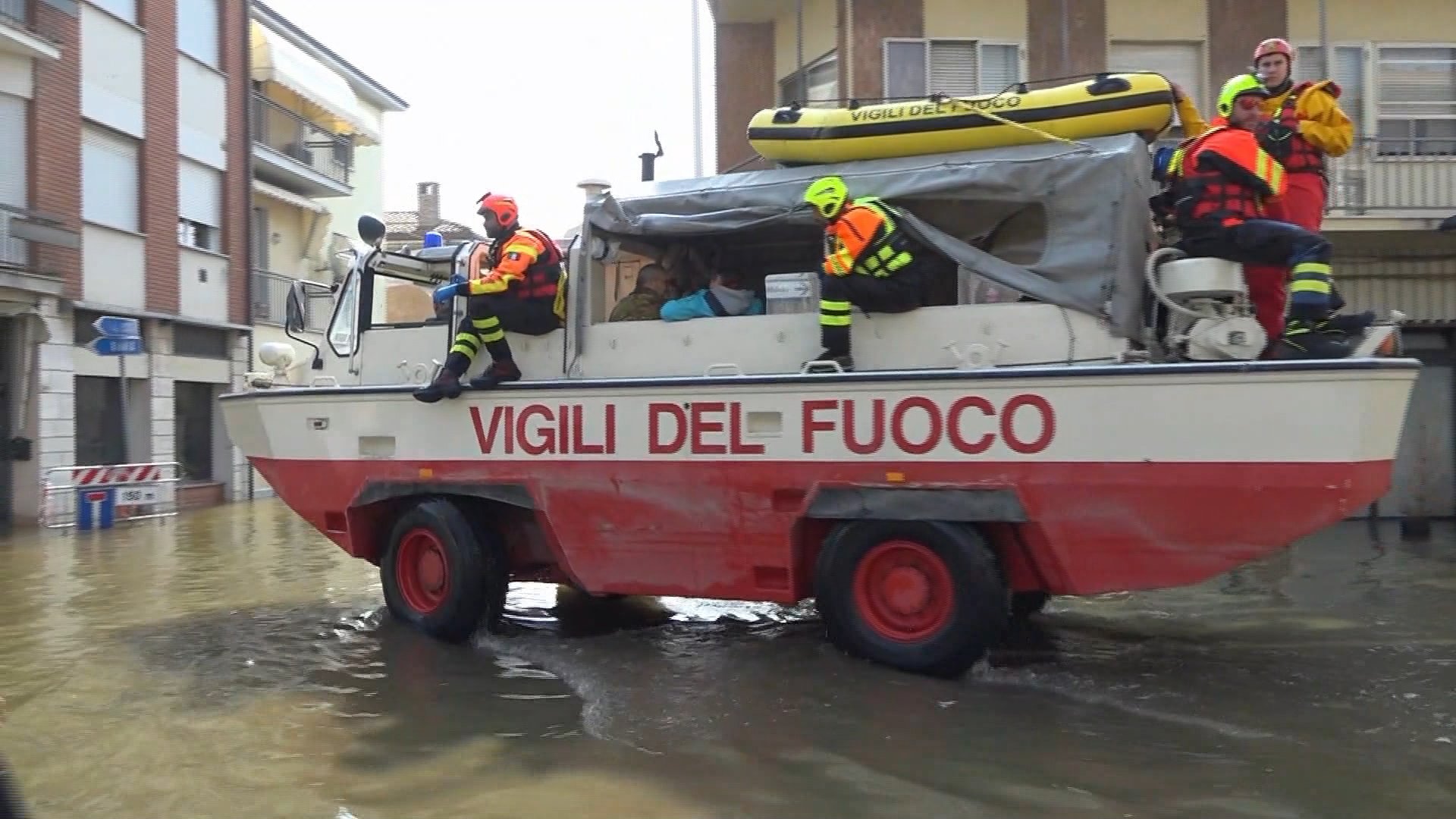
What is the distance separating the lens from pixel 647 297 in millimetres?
6945

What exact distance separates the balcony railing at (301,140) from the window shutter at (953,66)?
13456 millimetres

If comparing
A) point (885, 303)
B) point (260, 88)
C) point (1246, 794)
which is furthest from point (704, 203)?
point (260, 88)

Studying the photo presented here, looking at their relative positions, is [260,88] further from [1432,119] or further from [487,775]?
[487,775]

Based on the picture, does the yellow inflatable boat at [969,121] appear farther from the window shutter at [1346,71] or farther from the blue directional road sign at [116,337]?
the blue directional road sign at [116,337]

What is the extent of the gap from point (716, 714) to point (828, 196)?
2580 mm

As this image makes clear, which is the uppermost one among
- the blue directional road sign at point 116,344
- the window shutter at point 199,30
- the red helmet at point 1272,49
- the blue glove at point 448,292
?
the window shutter at point 199,30

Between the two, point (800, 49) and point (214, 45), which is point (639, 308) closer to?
point (800, 49)

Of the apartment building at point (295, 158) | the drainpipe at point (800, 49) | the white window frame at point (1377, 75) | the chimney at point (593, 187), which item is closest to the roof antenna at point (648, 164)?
the chimney at point (593, 187)

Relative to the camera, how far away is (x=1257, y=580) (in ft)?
30.2

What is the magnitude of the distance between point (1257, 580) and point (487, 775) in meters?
6.81

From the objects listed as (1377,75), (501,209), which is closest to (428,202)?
(1377,75)

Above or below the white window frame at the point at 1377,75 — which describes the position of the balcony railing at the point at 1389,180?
below

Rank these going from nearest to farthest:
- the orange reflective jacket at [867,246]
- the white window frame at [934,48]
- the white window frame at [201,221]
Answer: the orange reflective jacket at [867,246], the white window frame at [934,48], the white window frame at [201,221]

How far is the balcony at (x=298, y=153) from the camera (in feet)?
75.1
